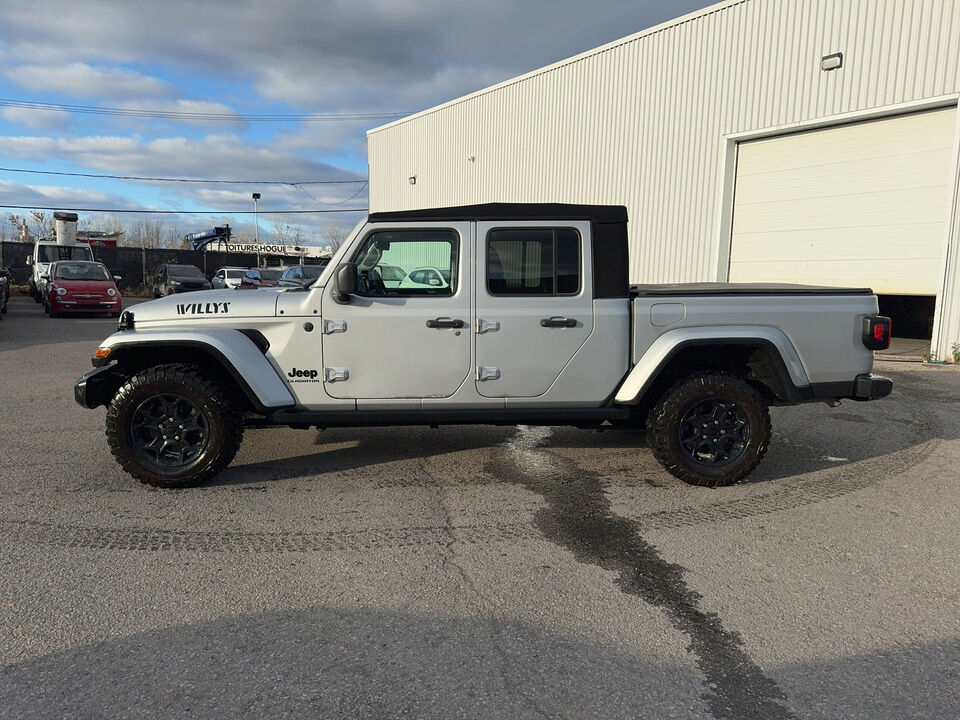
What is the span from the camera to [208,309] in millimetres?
4668

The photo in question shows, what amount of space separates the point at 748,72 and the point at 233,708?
1469 centimetres

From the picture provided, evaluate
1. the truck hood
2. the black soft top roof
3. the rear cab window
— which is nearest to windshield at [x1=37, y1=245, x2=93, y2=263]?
the truck hood

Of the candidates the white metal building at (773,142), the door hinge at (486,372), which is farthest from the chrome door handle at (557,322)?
the white metal building at (773,142)

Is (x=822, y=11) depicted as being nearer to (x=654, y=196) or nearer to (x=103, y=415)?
(x=654, y=196)

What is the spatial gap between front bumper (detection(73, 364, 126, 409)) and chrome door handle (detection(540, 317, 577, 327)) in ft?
10.3

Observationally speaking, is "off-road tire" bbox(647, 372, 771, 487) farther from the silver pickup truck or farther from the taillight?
the taillight

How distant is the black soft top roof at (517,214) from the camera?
15.5 ft

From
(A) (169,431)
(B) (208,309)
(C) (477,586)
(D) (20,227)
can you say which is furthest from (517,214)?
(D) (20,227)

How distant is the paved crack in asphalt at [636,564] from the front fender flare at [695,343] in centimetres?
86

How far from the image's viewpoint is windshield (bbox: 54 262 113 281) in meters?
18.8

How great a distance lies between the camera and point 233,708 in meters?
2.40

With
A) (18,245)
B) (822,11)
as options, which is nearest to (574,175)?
(822,11)

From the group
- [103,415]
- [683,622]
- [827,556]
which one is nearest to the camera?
[683,622]

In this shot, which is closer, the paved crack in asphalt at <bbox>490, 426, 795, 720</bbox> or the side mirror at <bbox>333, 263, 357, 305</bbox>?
the paved crack in asphalt at <bbox>490, 426, 795, 720</bbox>
